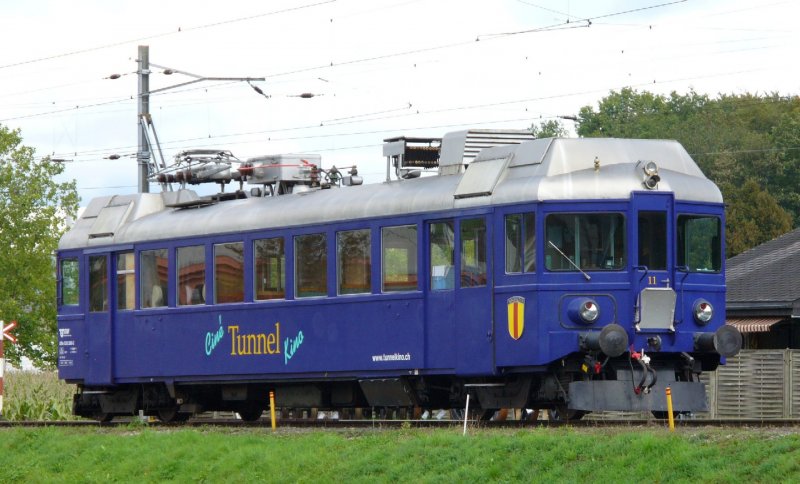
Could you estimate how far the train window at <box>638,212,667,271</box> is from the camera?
742 inches

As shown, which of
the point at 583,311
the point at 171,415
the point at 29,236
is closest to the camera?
the point at 583,311

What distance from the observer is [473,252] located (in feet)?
63.2

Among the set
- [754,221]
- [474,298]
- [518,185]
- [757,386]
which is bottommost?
[757,386]

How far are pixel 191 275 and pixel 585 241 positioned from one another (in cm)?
720

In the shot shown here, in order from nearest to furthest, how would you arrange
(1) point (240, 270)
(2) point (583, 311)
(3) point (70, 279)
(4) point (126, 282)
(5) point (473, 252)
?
(2) point (583, 311) → (5) point (473, 252) → (1) point (240, 270) → (4) point (126, 282) → (3) point (70, 279)

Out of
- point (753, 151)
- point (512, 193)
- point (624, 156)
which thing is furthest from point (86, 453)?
point (753, 151)

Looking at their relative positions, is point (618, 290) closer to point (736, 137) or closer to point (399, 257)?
point (399, 257)

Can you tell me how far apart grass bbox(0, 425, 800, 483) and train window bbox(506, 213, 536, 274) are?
2204mm

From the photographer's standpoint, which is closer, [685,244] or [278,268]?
[685,244]


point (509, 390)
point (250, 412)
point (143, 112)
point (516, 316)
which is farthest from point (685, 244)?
point (143, 112)

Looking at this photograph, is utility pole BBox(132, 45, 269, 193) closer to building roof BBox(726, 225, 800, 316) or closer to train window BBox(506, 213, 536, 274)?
building roof BBox(726, 225, 800, 316)

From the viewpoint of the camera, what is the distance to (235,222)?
908 inches

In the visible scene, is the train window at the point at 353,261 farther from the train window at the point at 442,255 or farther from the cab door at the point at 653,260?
the cab door at the point at 653,260

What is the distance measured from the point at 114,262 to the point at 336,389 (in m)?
5.02
